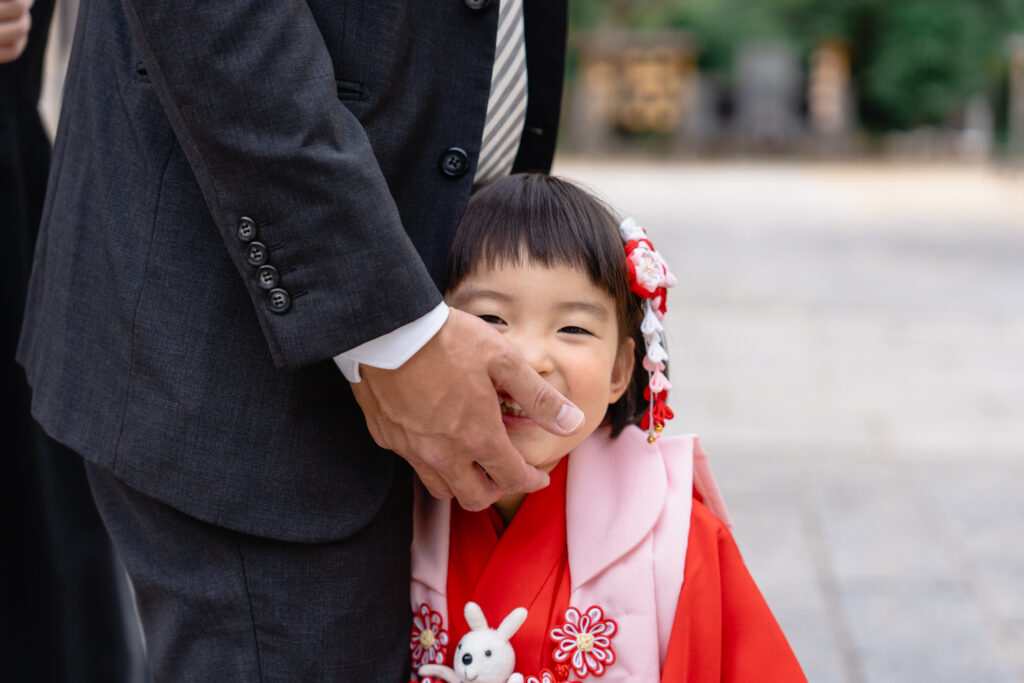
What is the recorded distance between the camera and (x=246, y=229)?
1.08 m

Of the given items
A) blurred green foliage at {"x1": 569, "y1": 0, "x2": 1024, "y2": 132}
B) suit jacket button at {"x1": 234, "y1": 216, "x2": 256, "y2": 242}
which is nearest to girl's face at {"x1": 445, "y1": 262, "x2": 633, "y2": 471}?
suit jacket button at {"x1": 234, "y1": 216, "x2": 256, "y2": 242}

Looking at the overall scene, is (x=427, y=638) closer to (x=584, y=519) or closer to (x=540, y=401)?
(x=584, y=519)

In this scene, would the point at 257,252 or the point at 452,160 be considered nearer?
the point at 257,252

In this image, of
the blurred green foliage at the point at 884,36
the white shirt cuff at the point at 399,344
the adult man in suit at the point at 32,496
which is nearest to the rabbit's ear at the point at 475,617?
the white shirt cuff at the point at 399,344

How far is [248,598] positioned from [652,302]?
60 centimetres

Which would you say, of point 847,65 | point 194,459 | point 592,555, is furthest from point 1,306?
point 847,65

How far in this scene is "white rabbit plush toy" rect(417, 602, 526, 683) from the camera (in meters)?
1.31

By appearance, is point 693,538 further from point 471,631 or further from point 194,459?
point 194,459

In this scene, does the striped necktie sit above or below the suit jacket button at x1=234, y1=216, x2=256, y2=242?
above

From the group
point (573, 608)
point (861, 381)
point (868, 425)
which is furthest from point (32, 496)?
point (861, 381)

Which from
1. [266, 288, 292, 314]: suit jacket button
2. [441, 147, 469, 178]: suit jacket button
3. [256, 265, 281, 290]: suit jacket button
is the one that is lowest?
[266, 288, 292, 314]: suit jacket button

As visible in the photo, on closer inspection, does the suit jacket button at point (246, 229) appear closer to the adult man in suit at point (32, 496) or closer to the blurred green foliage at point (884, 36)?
the adult man in suit at point (32, 496)

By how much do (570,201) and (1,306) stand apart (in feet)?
3.15

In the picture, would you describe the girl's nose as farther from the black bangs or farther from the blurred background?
the blurred background
